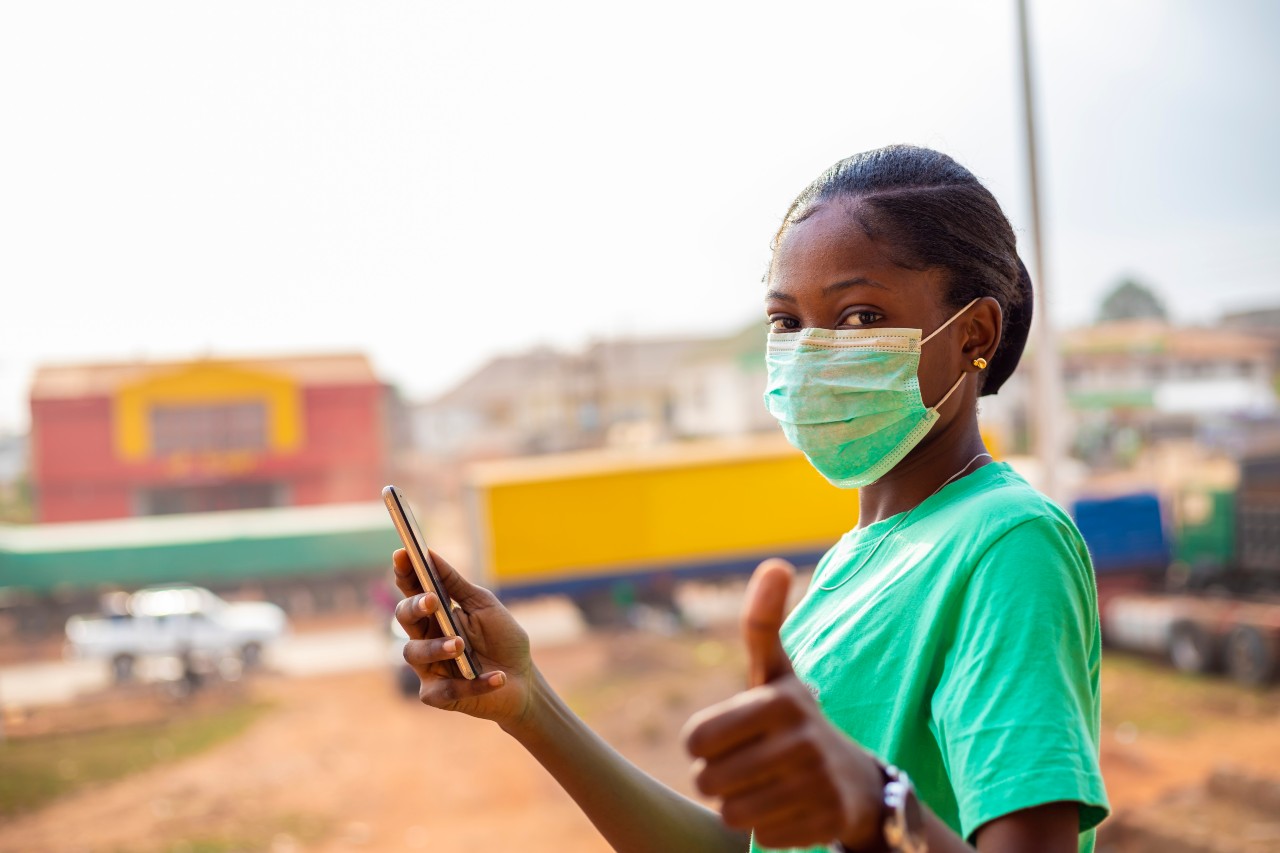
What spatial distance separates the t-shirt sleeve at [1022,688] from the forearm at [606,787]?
2.04ft

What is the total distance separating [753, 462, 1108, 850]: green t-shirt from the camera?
102 cm

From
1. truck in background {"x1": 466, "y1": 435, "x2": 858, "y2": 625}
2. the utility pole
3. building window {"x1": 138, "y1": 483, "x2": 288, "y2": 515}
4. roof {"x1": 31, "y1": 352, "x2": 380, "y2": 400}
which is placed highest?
the utility pole

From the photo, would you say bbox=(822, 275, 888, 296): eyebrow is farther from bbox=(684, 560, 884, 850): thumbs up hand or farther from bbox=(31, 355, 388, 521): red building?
bbox=(31, 355, 388, 521): red building

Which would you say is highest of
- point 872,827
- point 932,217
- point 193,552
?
point 932,217

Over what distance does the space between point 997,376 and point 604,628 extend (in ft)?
59.6

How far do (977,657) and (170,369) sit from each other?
108ft

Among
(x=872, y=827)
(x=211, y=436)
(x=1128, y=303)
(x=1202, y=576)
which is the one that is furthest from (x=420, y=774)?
(x=1128, y=303)

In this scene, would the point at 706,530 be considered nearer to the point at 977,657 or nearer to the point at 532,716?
the point at 532,716

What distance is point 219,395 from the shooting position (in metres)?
31.6

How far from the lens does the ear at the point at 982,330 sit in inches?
56.1

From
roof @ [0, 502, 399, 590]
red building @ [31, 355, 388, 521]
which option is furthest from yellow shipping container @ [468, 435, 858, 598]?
red building @ [31, 355, 388, 521]

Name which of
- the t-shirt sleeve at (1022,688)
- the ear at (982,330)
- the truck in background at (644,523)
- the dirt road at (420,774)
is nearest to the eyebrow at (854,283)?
the ear at (982,330)

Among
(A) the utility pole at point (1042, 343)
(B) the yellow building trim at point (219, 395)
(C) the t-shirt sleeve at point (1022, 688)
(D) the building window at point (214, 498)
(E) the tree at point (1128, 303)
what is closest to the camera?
(C) the t-shirt sleeve at point (1022, 688)

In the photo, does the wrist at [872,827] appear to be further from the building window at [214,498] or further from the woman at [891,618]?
the building window at [214,498]
